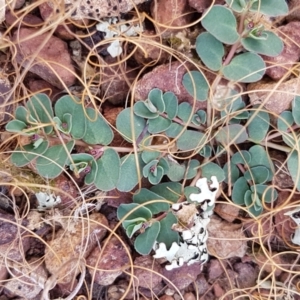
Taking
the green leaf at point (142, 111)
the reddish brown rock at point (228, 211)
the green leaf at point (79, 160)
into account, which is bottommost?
the reddish brown rock at point (228, 211)

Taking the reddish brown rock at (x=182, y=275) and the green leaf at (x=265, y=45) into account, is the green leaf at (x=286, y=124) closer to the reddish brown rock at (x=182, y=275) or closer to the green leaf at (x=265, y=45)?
the green leaf at (x=265, y=45)

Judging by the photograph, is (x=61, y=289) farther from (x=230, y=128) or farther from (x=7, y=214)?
(x=230, y=128)

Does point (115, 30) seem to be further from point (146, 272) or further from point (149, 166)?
point (146, 272)

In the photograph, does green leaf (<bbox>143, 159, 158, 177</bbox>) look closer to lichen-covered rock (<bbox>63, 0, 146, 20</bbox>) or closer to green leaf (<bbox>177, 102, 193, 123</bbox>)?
green leaf (<bbox>177, 102, 193, 123</bbox>)

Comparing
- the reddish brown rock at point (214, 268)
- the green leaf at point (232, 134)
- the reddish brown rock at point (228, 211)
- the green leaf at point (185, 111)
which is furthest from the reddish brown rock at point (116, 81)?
the reddish brown rock at point (214, 268)

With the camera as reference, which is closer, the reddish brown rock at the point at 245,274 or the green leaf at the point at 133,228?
the green leaf at the point at 133,228

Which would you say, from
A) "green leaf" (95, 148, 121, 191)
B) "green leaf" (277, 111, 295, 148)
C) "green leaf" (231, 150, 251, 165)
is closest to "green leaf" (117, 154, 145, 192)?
"green leaf" (95, 148, 121, 191)

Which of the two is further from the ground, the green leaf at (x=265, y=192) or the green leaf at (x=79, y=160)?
the green leaf at (x=79, y=160)
